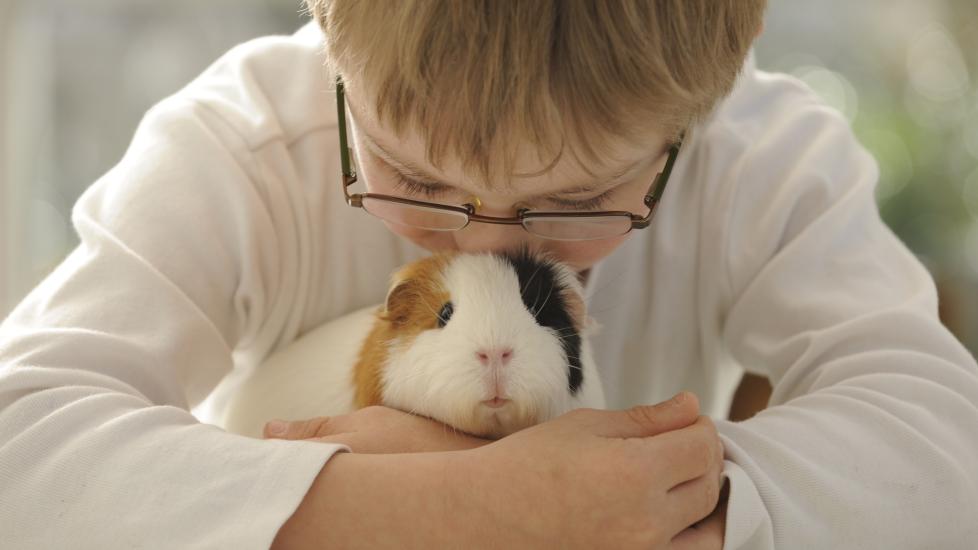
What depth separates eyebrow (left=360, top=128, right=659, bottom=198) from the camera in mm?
830

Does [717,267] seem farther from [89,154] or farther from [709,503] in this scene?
[89,154]

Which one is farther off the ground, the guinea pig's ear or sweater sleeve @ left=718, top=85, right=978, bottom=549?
the guinea pig's ear

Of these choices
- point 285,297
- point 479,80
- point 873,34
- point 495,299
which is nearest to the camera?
point 479,80

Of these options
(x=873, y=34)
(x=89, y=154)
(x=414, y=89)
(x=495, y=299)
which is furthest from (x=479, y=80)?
(x=873, y=34)

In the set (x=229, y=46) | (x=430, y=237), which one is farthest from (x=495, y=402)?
(x=229, y=46)

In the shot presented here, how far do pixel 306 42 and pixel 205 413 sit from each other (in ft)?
1.78

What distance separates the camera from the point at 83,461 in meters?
0.74

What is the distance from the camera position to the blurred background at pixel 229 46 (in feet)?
6.42

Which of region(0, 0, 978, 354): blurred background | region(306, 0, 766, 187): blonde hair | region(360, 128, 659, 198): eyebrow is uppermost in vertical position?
region(306, 0, 766, 187): blonde hair

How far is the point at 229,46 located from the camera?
213 cm

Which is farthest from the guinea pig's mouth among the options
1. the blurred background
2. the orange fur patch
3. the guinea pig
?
the blurred background

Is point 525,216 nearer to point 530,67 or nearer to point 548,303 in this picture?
point 548,303

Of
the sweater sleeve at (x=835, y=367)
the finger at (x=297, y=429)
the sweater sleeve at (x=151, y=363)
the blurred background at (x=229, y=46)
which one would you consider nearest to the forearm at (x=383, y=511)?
the sweater sleeve at (x=151, y=363)

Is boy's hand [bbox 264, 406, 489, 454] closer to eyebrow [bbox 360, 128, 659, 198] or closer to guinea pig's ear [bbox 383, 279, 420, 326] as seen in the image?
guinea pig's ear [bbox 383, 279, 420, 326]
